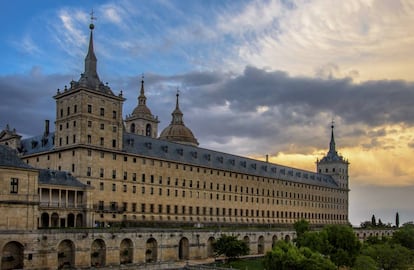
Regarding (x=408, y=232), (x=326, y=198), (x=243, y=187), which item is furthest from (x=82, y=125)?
(x=326, y=198)

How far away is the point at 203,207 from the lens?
9438cm

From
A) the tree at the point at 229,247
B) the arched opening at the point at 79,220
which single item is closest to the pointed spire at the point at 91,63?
the arched opening at the point at 79,220

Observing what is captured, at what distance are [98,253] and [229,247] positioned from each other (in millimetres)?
19232

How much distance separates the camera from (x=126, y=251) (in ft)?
207

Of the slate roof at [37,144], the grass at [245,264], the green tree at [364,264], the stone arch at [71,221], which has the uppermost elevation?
the slate roof at [37,144]

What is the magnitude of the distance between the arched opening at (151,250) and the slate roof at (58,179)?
12.3m

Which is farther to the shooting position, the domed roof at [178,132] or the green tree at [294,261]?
the domed roof at [178,132]

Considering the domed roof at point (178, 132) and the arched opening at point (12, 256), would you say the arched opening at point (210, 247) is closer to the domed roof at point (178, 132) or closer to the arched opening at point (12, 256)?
the arched opening at point (12, 256)

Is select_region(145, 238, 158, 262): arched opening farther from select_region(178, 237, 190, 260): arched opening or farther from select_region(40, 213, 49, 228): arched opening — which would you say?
select_region(40, 213, 49, 228): arched opening

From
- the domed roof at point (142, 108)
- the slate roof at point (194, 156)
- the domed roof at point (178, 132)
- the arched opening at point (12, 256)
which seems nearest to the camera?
the arched opening at point (12, 256)

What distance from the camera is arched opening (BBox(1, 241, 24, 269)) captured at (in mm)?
50562

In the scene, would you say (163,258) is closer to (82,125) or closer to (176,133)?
(82,125)

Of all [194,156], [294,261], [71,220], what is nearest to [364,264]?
[294,261]

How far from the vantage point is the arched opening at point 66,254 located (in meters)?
55.2
